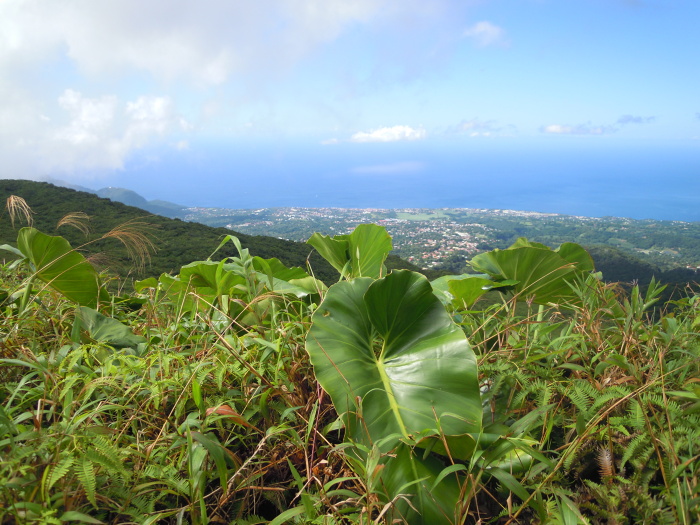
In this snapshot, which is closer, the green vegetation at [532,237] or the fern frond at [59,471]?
the fern frond at [59,471]

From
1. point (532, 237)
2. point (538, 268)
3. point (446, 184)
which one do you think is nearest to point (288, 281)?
point (538, 268)

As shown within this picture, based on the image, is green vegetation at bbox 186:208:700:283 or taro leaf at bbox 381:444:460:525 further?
green vegetation at bbox 186:208:700:283

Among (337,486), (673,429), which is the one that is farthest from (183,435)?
(673,429)

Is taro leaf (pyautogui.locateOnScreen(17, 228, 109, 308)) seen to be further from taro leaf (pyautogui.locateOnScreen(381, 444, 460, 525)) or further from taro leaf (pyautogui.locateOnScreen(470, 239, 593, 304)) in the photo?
taro leaf (pyautogui.locateOnScreen(470, 239, 593, 304))

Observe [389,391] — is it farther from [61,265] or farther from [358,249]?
[61,265]

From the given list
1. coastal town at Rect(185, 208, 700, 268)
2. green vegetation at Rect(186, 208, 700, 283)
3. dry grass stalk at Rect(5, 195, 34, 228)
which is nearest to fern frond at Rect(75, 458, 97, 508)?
dry grass stalk at Rect(5, 195, 34, 228)

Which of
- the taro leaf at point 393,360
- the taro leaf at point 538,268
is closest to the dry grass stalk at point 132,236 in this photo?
the taro leaf at point 393,360

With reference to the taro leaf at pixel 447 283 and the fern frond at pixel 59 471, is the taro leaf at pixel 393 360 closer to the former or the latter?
the fern frond at pixel 59 471
